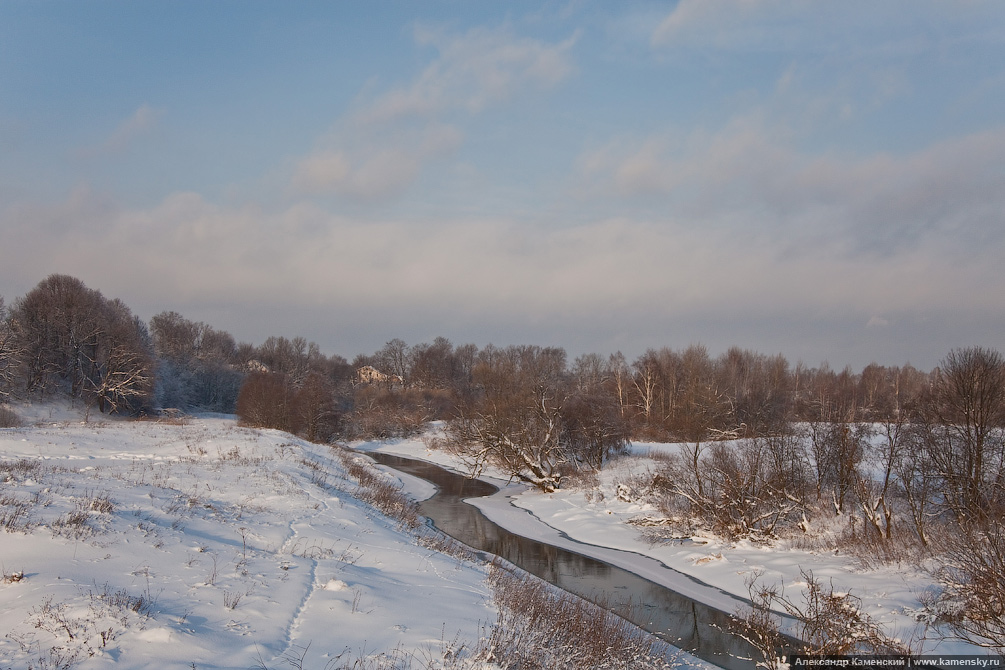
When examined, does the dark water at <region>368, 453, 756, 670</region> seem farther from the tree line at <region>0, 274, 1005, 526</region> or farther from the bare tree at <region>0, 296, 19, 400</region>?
the bare tree at <region>0, 296, 19, 400</region>

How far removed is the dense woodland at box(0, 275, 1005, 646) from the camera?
18.1 meters

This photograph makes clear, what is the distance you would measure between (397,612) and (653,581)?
11259 mm

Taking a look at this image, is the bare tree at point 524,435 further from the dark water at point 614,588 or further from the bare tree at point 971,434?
the bare tree at point 971,434

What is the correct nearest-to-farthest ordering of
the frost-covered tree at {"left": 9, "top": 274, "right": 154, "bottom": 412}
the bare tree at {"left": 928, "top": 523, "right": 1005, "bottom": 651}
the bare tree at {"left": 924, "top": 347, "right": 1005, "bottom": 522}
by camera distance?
1. the bare tree at {"left": 928, "top": 523, "right": 1005, "bottom": 651}
2. the bare tree at {"left": 924, "top": 347, "right": 1005, "bottom": 522}
3. the frost-covered tree at {"left": 9, "top": 274, "right": 154, "bottom": 412}

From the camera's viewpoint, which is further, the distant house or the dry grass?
the distant house

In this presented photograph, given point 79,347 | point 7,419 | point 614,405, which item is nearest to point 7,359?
point 7,419

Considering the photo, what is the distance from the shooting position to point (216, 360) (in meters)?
98.7

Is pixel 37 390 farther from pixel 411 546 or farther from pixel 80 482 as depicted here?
pixel 411 546

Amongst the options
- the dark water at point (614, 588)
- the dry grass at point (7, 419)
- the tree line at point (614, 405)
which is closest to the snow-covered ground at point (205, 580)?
the dark water at point (614, 588)

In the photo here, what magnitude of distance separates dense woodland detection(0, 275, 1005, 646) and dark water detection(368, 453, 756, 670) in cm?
454

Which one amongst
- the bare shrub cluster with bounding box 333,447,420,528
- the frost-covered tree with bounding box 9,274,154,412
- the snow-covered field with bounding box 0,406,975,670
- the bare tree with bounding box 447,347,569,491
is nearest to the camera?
the snow-covered field with bounding box 0,406,975,670

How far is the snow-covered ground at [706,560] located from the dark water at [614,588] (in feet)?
2.23

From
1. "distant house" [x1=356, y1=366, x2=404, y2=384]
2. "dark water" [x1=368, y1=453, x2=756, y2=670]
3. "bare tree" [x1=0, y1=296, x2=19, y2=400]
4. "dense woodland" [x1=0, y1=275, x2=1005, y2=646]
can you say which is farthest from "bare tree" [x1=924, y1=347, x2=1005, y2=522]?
"distant house" [x1=356, y1=366, x2=404, y2=384]

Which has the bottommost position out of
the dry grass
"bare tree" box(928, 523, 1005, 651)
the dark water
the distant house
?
the dark water
